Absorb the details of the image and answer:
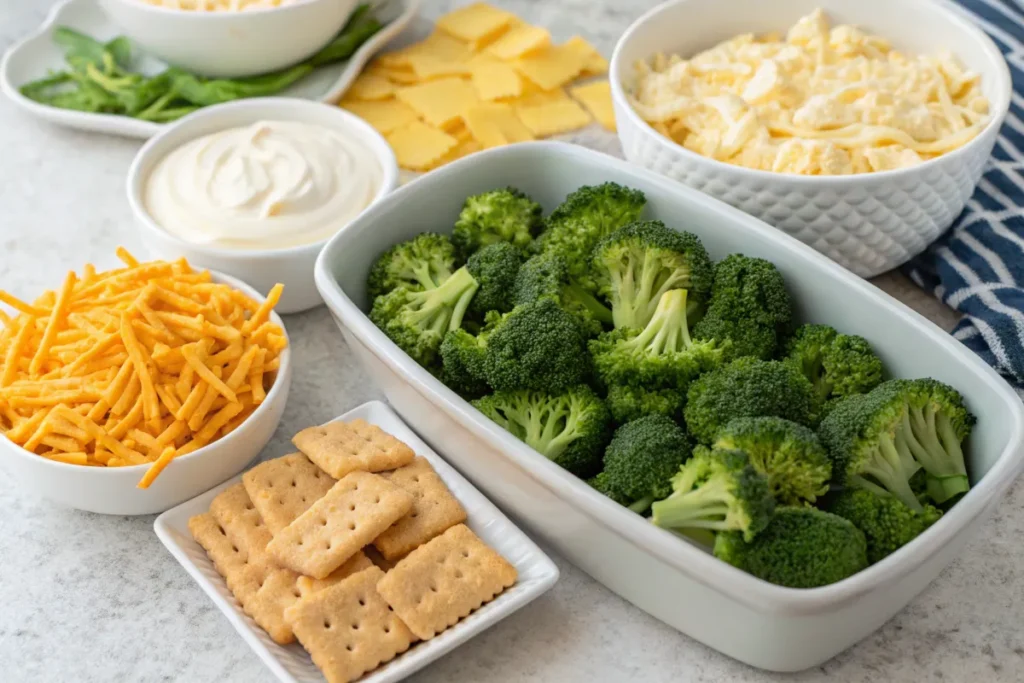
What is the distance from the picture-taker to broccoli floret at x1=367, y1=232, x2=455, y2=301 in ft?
6.00

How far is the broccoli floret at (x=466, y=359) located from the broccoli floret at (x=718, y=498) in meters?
0.40

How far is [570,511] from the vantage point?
1.41 meters

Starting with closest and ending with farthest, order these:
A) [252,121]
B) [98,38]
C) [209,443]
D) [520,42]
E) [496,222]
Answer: [209,443] → [496,222] → [252,121] → [520,42] → [98,38]

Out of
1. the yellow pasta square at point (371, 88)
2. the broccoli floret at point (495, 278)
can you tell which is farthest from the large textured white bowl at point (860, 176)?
the yellow pasta square at point (371, 88)

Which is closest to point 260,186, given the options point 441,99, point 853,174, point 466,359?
point 441,99

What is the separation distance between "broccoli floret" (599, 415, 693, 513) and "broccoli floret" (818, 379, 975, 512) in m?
0.22

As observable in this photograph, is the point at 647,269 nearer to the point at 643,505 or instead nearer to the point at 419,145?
the point at 643,505

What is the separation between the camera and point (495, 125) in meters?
2.47

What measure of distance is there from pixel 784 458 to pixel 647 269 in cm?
43

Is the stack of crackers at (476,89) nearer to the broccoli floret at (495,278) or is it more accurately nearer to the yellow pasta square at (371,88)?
the yellow pasta square at (371,88)

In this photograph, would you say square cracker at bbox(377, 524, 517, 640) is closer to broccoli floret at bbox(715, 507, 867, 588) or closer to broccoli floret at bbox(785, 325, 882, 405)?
broccoli floret at bbox(715, 507, 867, 588)

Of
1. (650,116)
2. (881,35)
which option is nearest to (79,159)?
(650,116)

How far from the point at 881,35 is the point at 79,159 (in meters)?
1.88

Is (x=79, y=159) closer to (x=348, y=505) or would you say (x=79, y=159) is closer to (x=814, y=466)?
(x=348, y=505)
